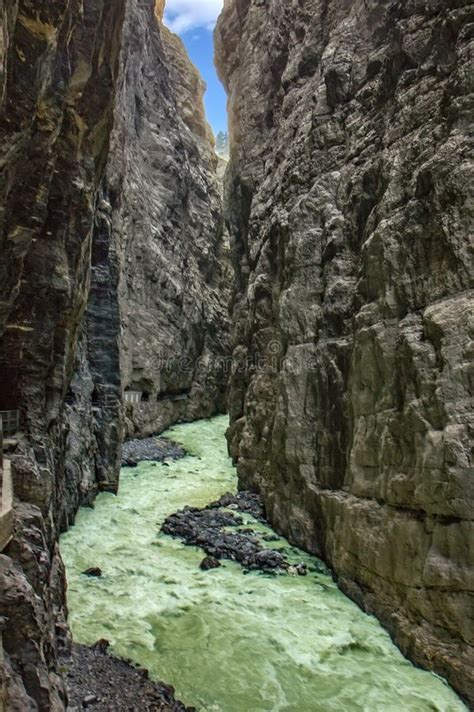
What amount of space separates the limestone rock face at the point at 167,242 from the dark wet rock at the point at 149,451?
1752 mm

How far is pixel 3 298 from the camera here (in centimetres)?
1168

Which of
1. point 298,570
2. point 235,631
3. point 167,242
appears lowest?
point 235,631

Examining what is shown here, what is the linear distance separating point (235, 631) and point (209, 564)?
3.85m

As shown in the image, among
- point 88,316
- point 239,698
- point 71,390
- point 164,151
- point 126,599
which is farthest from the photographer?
point 164,151

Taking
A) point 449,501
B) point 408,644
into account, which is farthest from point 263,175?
point 408,644

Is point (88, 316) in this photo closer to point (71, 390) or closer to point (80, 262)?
point (71, 390)

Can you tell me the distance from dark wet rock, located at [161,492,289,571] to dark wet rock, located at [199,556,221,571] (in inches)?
18.1

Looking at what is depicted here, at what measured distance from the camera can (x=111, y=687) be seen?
32.6 feet

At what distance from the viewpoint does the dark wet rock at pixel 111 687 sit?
938 cm

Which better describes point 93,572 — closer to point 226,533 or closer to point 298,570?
point 226,533

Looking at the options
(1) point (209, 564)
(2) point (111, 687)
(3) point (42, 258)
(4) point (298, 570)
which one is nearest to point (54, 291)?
(3) point (42, 258)

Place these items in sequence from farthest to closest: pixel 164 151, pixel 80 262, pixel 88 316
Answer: pixel 164 151 → pixel 88 316 → pixel 80 262

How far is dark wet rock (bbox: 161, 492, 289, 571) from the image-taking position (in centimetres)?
1717

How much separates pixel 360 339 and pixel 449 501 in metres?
5.65
